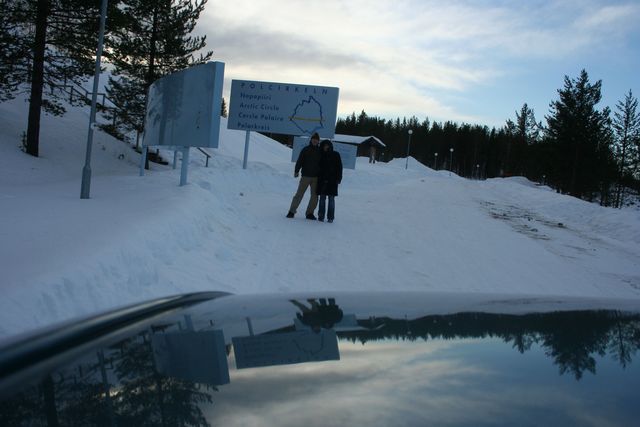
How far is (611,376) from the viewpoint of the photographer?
5.58 feet

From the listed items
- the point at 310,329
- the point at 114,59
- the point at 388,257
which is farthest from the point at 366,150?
the point at 310,329

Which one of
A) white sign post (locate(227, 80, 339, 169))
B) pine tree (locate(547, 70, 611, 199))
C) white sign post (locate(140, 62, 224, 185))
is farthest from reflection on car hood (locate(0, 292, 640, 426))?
pine tree (locate(547, 70, 611, 199))

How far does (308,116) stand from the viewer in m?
22.8

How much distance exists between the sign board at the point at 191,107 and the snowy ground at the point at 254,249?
114 centimetres

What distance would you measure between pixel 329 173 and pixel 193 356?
→ 9.69 meters

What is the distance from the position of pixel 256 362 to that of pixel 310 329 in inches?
23.6

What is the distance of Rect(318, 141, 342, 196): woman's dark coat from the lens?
1138 cm

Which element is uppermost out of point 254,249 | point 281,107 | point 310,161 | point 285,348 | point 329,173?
point 281,107


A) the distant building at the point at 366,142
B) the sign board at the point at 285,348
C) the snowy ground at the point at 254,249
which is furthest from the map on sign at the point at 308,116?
the distant building at the point at 366,142

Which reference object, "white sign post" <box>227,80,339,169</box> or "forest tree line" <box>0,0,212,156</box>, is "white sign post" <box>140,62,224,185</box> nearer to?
"forest tree line" <box>0,0,212,156</box>

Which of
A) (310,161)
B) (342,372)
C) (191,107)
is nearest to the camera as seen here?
(342,372)

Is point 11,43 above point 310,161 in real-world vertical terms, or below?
above

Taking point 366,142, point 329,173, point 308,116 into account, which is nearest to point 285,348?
point 329,173

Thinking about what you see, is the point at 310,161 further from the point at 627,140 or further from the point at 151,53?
the point at 627,140
